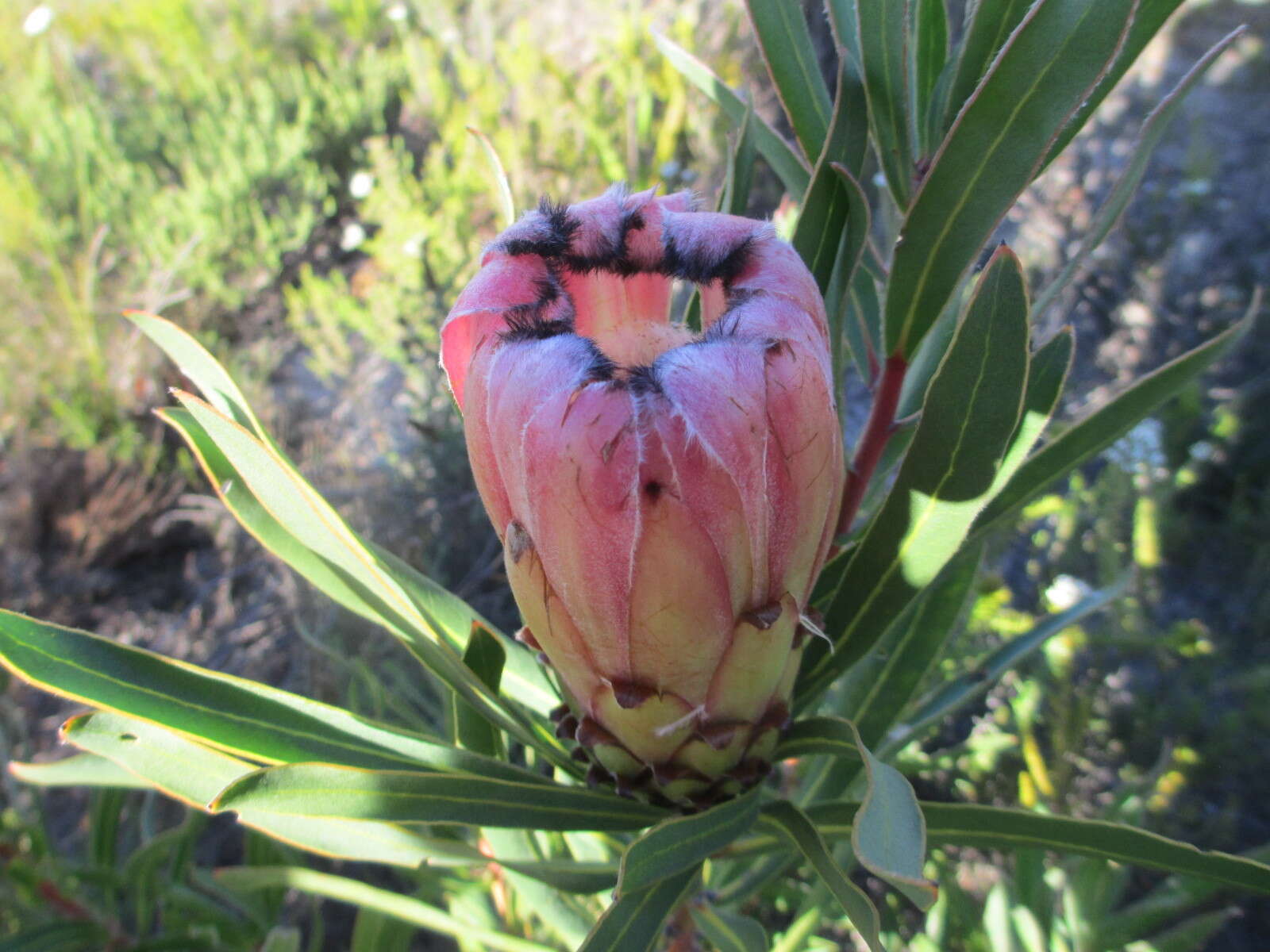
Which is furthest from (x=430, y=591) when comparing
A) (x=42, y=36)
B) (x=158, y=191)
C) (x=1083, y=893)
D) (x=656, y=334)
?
(x=42, y=36)

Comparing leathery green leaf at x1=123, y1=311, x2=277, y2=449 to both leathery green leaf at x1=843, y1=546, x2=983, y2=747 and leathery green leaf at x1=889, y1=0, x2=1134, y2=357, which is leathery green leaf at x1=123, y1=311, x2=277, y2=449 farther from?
leathery green leaf at x1=843, y1=546, x2=983, y2=747

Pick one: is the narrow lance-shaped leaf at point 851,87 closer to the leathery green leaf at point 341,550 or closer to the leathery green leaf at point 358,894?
the leathery green leaf at point 341,550

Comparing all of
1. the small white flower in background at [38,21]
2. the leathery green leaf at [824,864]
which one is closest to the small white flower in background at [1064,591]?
the leathery green leaf at [824,864]

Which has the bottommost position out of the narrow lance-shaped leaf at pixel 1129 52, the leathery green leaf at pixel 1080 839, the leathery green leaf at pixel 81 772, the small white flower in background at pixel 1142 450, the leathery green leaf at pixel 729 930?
the small white flower in background at pixel 1142 450

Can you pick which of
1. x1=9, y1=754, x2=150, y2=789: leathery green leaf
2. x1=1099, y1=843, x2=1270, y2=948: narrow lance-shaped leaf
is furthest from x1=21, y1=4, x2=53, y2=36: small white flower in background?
x1=1099, y1=843, x2=1270, y2=948: narrow lance-shaped leaf

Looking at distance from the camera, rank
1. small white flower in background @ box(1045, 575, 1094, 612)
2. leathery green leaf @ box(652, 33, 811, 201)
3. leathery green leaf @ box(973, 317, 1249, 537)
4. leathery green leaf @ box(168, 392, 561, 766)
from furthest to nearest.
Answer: small white flower in background @ box(1045, 575, 1094, 612)
leathery green leaf @ box(652, 33, 811, 201)
leathery green leaf @ box(973, 317, 1249, 537)
leathery green leaf @ box(168, 392, 561, 766)

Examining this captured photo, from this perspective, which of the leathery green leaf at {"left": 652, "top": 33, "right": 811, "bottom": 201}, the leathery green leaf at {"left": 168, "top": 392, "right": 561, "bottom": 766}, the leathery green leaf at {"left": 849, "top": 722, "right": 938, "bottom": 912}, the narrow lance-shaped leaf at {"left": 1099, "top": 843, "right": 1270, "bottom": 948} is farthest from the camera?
the narrow lance-shaped leaf at {"left": 1099, "top": 843, "right": 1270, "bottom": 948}
